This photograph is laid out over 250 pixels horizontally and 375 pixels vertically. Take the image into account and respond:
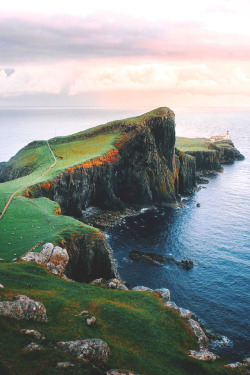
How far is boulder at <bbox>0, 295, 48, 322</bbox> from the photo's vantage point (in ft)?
85.4

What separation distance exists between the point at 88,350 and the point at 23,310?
22.6ft

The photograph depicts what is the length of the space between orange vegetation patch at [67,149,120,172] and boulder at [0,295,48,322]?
62683mm

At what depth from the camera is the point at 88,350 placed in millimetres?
24125

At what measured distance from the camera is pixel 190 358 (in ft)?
100

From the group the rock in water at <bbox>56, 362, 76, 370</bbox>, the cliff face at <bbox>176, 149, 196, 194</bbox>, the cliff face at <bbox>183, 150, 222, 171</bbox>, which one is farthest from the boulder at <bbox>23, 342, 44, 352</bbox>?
the cliff face at <bbox>183, 150, 222, 171</bbox>

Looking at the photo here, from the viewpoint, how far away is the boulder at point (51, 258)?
141 feet

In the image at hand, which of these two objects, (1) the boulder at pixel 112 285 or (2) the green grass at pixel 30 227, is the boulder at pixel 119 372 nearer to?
(1) the boulder at pixel 112 285

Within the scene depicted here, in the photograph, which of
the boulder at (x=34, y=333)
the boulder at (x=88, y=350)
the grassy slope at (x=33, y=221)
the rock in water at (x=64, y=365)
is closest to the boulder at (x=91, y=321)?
the boulder at (x=88, y=350)

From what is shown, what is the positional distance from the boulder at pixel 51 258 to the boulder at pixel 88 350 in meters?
18.1

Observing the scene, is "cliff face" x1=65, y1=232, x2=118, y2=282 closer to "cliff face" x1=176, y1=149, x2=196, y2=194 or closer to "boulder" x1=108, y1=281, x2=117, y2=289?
"boulder" x1=108, y1=281, x2=117, y2=289

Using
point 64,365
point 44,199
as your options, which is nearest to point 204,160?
point 44,199

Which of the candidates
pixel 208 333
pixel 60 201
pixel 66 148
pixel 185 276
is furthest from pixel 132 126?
pixel 208 333

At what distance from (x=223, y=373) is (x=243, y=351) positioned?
42.2ft

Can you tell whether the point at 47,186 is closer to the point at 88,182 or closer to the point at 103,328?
the point at 88,182
